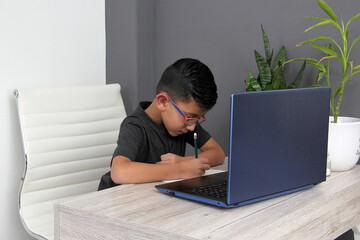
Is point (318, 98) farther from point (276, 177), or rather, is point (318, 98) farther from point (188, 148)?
point (188, 148)

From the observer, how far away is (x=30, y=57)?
2174 millimetres

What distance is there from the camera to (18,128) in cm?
213

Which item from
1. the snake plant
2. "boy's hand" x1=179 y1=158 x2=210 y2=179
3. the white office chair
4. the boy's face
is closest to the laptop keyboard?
"boy's hand" x1=179 y1=158 x2=210 y2=179

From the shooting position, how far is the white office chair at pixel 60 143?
192cm

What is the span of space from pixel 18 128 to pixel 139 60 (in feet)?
2.35

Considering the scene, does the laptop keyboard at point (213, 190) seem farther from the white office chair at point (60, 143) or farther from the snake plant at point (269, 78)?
the white office chair at point (60, 143)

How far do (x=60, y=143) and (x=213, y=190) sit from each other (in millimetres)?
967

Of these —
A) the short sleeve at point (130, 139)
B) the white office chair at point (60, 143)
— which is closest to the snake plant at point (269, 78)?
the short sleeve at point (130, 139)

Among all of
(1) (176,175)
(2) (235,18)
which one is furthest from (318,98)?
(2) (235,18)

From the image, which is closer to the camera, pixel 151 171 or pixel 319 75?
pixel 151 171

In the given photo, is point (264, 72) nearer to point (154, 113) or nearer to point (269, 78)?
point (269, 78)

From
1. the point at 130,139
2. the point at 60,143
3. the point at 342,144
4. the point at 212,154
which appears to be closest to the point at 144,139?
the point at 130,139

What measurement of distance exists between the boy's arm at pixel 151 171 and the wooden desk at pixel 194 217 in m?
0.05

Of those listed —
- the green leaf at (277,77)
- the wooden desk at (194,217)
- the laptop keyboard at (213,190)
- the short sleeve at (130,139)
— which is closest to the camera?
the wooden desk at (194,217)
